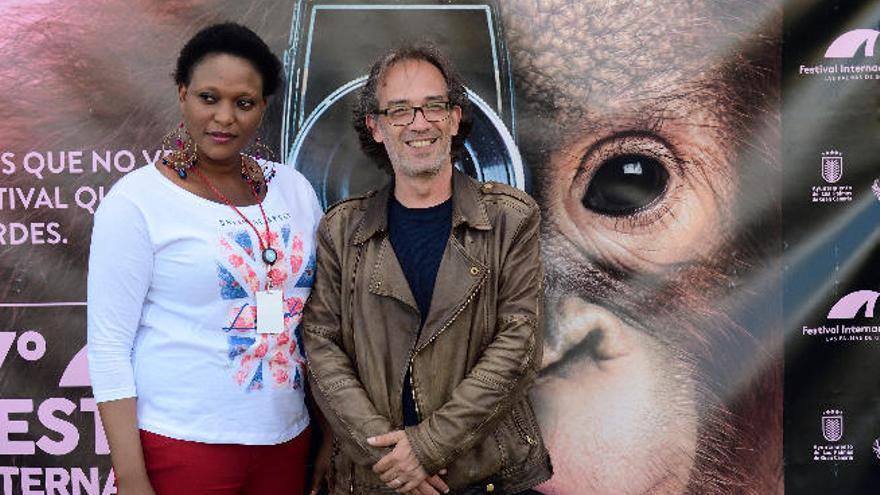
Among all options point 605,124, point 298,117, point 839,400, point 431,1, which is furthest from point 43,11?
point 839,400

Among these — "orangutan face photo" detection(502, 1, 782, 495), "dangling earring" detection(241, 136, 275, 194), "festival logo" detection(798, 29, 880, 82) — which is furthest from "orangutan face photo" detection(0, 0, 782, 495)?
"dangling earring" detection(241, 136, 275, 194)

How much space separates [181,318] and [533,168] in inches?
49.7

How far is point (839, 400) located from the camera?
2.75m

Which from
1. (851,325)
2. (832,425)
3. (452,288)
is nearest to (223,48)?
(452,288)

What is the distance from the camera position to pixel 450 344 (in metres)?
1.92

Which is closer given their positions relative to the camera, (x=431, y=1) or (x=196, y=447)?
(x=196, y=447)

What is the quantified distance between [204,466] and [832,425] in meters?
2.01

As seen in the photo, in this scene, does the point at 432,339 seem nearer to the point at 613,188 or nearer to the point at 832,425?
the point at 613,188

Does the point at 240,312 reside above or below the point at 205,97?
below

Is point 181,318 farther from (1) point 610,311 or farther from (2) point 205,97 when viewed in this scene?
(1) point 610,311

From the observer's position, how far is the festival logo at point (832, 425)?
2752 mm

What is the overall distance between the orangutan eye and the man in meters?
0.78

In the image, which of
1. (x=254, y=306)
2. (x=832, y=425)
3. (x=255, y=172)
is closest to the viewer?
(x=254, y=306)

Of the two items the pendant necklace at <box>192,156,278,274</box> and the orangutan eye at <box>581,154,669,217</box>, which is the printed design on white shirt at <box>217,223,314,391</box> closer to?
the pendant necklace at <box>192,156,278,274</box>
